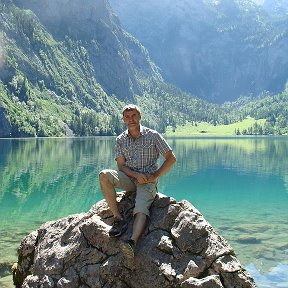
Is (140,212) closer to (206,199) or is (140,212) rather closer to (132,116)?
(132,116)

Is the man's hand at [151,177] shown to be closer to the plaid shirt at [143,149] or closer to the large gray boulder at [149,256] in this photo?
the plaid shirt at [143,149]

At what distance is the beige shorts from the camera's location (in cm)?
1450

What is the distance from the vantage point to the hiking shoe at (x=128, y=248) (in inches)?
519

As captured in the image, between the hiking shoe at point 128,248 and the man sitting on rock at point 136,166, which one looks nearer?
the hiking shoe at point 128,248

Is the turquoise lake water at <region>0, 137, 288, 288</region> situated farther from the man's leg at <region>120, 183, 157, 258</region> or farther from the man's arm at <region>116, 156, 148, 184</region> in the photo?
the man's leg at <region>120, 183, 157, 258</region>

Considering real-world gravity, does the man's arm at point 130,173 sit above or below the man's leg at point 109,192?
above

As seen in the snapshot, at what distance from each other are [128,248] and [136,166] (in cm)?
305

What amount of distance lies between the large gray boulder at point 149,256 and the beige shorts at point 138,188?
0.42 m

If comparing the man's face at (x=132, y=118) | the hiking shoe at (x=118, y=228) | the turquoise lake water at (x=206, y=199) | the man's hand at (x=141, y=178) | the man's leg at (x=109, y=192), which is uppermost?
the man's face at (x=132, y=118)

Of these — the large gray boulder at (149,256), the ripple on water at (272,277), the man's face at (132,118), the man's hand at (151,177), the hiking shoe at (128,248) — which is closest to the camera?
the large gray boulder at (149,256)

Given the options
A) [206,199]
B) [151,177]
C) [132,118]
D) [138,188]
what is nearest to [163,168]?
[151,177]

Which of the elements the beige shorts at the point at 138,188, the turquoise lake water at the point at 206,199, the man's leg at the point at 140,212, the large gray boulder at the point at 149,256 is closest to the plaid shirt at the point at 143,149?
the beige shorts at the point at 138,188

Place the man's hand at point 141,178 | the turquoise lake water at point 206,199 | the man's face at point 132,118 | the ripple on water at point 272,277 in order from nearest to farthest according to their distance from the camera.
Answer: the man's hand at point 141,178
the man's face at point 132,118
the ripple on water at point 272,277
the turquoise lake water at point 206,199

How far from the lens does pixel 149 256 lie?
533 inches
